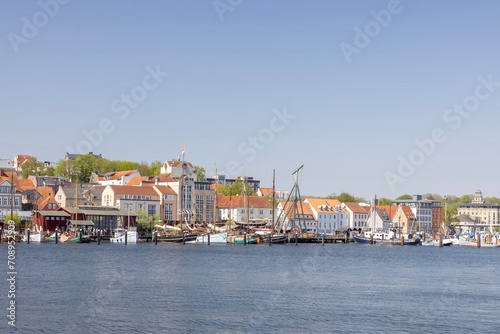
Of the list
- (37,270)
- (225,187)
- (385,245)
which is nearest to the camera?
(37,270)

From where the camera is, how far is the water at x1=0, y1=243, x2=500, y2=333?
36781mm

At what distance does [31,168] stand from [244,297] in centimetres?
14148

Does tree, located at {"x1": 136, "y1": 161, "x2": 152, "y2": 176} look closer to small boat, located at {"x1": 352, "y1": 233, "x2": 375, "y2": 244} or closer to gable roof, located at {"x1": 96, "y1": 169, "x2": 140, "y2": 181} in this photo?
gable roof, located at {"x1": 96, "y1": 169, "x2": 140, "y2": 181}

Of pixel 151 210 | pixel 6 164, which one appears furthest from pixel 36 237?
pixel 6 164

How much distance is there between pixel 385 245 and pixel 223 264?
66909 millimetres

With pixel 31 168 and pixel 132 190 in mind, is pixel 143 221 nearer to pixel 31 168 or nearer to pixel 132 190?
pixel 132 190

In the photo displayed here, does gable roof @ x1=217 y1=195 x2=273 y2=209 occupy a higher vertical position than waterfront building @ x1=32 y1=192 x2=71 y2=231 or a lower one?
higher

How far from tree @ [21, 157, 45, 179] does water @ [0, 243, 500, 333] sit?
105884 mm

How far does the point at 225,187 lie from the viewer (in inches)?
7018

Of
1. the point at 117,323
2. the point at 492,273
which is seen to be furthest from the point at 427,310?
the point at 492,273

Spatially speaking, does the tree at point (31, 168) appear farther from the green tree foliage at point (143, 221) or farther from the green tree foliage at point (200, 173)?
the green tree foliage at point (143, 221)

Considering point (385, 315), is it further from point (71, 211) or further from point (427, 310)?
point (71, 211)

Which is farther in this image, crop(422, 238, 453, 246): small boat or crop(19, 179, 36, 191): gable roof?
crop(19, 179, 36, 191): gable roof

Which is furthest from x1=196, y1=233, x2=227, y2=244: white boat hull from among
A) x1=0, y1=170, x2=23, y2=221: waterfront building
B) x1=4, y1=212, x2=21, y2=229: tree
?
x1=0, y1=170, x2=23, y2=221: waterfront building
